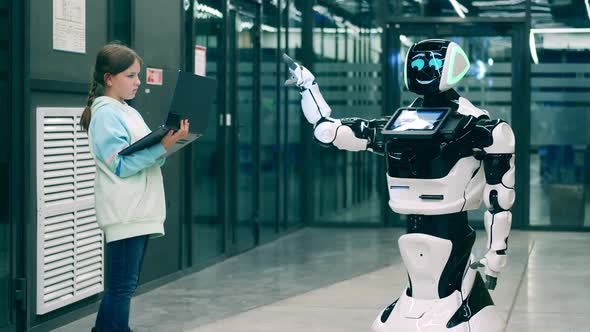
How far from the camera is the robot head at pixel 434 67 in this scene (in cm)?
461

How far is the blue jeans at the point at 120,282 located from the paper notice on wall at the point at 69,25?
5.90 feet

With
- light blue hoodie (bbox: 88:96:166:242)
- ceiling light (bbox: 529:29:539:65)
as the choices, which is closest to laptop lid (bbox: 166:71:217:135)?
light blue hoodie (bbox: 88:96:166:242)

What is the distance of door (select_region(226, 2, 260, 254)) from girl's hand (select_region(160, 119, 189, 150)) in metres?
4.47

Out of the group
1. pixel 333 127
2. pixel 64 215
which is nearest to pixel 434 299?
pixel 333 127

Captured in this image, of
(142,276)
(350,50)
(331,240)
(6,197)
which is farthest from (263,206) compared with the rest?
(6,197)

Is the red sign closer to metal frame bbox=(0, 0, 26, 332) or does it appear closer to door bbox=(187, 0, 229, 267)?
door bbox=(187, 0, 229, 267)

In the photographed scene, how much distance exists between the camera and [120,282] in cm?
453

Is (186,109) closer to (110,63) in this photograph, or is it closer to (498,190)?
(110,63)

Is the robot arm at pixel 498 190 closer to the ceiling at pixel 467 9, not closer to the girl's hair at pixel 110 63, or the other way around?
the girl's hair at pixel 110 63

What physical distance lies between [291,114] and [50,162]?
573 centimetres

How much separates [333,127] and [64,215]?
1917 mm

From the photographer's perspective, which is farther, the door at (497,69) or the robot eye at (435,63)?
the door at (497,69)

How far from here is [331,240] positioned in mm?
10648

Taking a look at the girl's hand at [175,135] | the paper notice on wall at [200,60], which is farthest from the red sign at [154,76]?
the girl's hand at [175,135]
